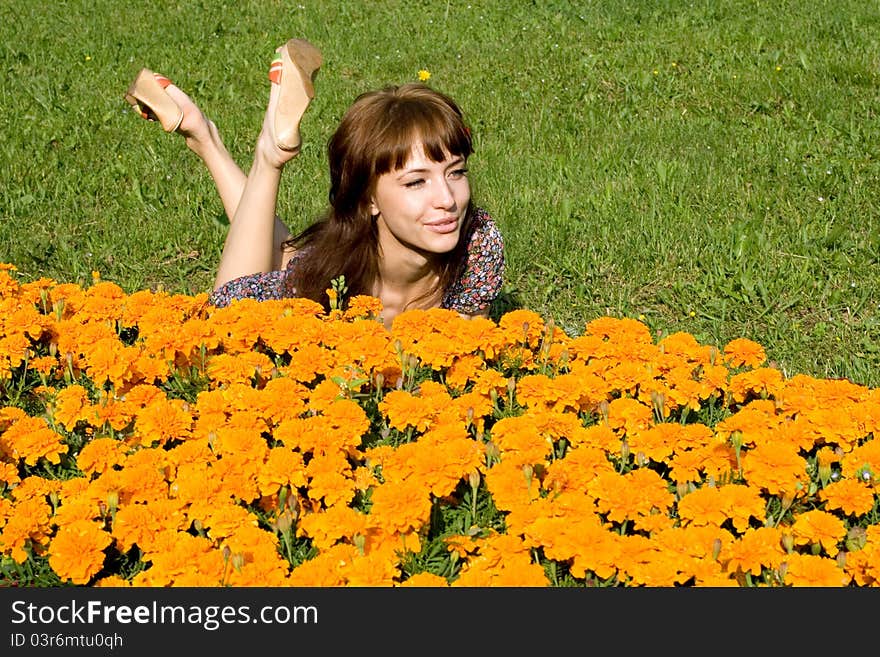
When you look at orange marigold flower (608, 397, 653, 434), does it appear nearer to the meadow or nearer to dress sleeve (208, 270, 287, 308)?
the meadow

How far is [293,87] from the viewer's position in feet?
13.0

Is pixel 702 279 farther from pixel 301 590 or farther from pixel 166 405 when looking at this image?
pixel 301 590

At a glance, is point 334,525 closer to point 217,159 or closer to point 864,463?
point 864,463

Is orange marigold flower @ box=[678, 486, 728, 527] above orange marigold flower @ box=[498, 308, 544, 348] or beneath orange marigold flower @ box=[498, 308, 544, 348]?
beneath

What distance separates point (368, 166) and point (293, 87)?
43 cm

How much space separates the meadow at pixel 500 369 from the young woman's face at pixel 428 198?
38 cm

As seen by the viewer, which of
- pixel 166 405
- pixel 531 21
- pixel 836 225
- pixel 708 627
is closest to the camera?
pixel 708 627

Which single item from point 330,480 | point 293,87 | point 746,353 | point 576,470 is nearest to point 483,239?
point 293,87

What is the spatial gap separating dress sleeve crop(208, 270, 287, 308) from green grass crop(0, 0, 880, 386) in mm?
750

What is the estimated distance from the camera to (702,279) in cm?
490

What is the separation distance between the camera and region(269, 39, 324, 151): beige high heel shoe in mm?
3945

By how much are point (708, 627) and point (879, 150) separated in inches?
179

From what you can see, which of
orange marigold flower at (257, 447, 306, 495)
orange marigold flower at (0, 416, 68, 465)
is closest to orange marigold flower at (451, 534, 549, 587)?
orange marigold flower at (257, 447, 306, 495)

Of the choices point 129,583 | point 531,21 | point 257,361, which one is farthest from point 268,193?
point 531,21
